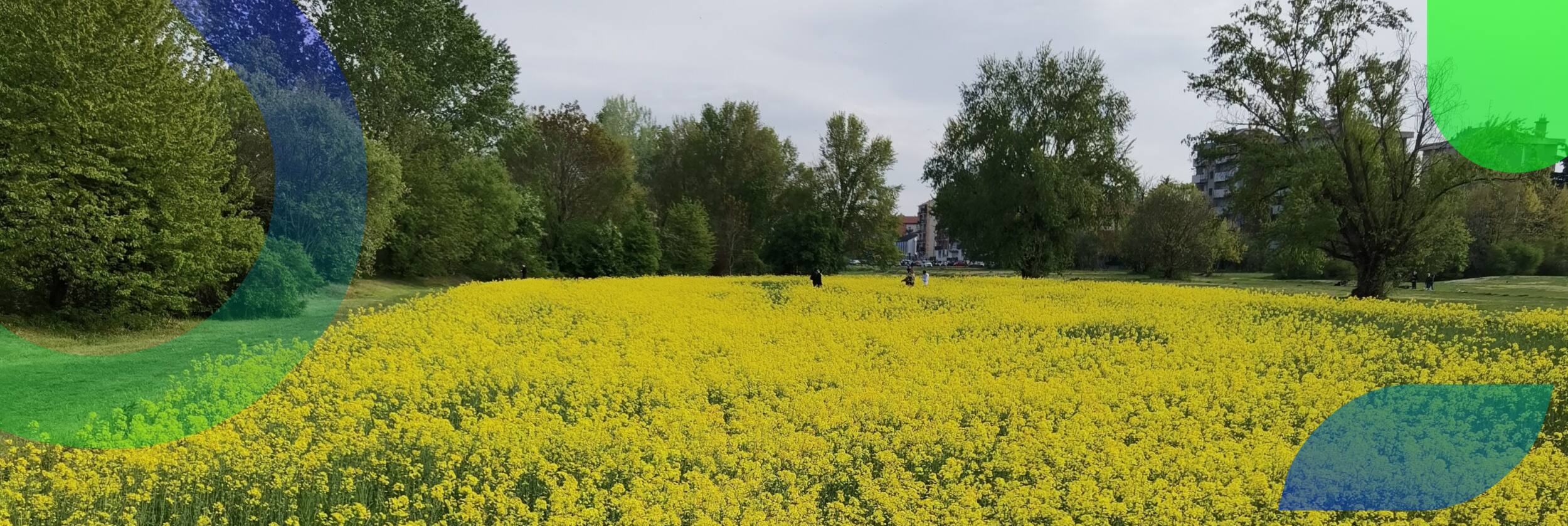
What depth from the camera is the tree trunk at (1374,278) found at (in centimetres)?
2739

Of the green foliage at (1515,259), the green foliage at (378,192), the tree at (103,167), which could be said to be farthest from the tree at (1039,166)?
the tree at (103,167)

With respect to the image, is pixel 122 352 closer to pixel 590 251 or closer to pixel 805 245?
pixel 590 251

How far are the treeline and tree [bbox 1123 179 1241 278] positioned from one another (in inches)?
814

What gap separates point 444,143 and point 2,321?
23047 millimetres

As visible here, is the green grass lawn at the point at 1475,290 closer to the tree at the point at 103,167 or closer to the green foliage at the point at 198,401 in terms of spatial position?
the tree at the point at 103,167

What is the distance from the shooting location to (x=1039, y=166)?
128 ft

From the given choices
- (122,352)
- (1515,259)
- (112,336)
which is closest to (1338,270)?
(1515,259)

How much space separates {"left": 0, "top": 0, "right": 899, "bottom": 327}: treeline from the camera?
16.2 meters

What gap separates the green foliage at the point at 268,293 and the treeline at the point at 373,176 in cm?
8

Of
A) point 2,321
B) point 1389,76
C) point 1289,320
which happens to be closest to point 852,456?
point 1289,320

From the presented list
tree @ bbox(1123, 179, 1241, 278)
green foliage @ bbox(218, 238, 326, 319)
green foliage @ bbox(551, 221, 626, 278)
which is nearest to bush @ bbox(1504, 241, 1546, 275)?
tree @ bbox(1123, 179, 1241, 278)

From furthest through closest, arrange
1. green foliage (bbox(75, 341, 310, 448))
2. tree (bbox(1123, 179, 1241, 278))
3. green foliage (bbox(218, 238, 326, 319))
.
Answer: tree (bbox(1123, 179, 1241, 278)), green foliage (bbox(218, 238, 326, 319)), green foliage (bbox(75, 341, 310, 448))
